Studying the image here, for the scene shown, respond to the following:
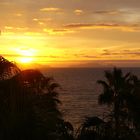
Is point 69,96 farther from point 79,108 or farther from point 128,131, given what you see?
point 128,131

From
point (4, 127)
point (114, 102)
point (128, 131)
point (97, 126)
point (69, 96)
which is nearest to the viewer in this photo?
point (4, 127)

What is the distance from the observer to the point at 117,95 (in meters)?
30.9

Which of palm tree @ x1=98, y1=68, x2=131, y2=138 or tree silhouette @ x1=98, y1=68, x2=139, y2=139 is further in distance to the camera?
palm tree @ x1=98, y1=68, x2=131, y2=138

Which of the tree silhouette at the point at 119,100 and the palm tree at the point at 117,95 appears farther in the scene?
the palm tree at the point at 117,95

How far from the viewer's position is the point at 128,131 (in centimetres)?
2836

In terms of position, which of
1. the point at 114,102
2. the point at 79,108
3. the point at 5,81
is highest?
the point at 5,81

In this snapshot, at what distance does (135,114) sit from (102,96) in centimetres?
336

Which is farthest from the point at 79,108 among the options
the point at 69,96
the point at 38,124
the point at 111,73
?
the point at 38,124

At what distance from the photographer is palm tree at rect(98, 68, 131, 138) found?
3027 cm

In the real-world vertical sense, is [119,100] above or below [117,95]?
below

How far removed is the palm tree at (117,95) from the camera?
30266 mm

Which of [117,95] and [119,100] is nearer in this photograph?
[119,100]

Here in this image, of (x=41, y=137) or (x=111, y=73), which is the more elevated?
(x=111, y=73)

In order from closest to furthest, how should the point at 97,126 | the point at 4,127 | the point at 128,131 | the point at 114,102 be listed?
the point at 4,127 → the point at 97,126 → the point at 128,131 → the point at 114,102
